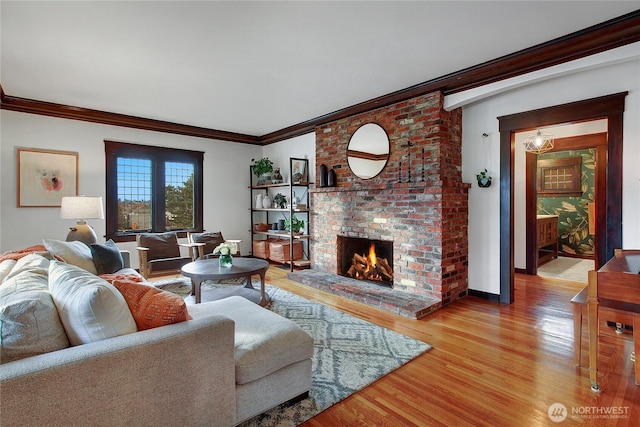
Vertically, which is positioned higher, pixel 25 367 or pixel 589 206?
pixel 589 206

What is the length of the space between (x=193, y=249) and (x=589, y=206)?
7620 millimetres

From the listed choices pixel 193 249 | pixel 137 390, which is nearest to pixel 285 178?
pixel 193 249

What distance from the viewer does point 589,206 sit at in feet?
21.7

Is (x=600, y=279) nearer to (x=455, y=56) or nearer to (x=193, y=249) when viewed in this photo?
(x=455, y=56)

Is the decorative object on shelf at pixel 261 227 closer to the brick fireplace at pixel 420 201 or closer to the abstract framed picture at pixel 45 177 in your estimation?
the brick fireplace at pixel 420 201

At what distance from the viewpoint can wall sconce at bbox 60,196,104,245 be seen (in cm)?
392

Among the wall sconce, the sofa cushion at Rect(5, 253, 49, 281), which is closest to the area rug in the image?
the sofa cushion at Rect(5, 253, 49, 281)

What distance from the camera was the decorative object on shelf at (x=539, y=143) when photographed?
4.68 meters

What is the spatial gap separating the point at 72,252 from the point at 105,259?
33cm

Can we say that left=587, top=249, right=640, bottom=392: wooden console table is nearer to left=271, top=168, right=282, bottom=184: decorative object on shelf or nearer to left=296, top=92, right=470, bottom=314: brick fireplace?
left=296, top=92, right=470, bottom=314: brick fireplace

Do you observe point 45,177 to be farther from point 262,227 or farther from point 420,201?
point 420,201

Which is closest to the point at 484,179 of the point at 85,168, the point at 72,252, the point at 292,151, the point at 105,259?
the point at 292,151

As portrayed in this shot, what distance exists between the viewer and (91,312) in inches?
53.5

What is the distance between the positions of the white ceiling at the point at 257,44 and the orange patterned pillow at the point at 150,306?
1902mm
